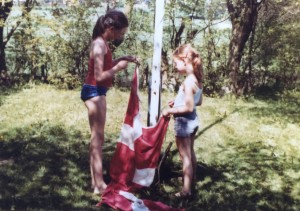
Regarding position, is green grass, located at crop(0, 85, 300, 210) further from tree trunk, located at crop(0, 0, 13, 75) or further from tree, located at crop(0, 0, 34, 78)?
tree trunk, located at crop(0, 0, 13, 75)

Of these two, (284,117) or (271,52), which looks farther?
(271,52)

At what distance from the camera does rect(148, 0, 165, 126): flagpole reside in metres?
4.46

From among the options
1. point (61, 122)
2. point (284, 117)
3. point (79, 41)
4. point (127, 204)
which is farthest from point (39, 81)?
point (127, 204)

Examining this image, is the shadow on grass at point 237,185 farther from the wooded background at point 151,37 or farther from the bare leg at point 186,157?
the wooded background at point 151,37

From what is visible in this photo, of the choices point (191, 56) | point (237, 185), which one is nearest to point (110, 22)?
point (191, 56)

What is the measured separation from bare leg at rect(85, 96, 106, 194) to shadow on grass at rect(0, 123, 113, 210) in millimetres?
174

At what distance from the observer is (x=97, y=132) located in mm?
4402

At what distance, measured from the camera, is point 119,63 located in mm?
4262

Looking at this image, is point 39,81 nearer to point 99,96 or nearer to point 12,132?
point 12,132

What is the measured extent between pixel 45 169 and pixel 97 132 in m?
1.28

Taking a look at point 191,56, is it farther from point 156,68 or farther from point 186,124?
point 186,124

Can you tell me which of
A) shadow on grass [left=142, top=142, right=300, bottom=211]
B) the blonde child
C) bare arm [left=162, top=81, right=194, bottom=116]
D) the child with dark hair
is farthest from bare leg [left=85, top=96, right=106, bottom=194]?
bare arm [left=162, top=81, right=194, bottom=116]

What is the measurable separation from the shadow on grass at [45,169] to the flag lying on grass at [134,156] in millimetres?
319

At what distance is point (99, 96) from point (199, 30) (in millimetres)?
9564
